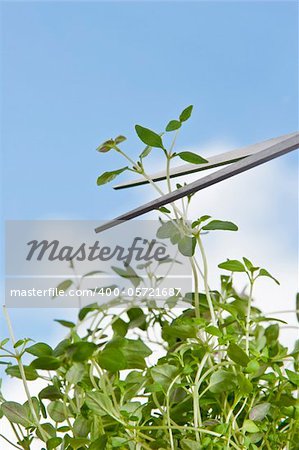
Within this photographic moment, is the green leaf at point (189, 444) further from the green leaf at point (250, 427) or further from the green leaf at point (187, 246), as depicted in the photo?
the green leaf at point (187, 246)

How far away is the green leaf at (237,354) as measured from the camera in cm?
58

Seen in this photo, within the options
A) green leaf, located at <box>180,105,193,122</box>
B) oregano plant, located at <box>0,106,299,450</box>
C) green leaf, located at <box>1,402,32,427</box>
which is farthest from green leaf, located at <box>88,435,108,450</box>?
green leaf, located at <box>180,105,193,122</box>

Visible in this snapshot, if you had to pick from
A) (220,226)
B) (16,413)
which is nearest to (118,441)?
(16,413)

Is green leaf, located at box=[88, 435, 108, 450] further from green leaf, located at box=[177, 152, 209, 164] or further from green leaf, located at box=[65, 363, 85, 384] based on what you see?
green leaf, located at box=[177, 152, 209, 164]

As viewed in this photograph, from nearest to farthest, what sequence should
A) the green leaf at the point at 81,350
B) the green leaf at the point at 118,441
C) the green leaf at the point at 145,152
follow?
the green leaf at the point at 81,350 < the green leaf at the point at 118,441 < the green leaf at the point at 145,152

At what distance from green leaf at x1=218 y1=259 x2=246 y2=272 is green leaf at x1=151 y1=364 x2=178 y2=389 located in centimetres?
11

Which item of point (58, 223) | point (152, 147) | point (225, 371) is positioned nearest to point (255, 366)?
point (225, 371)

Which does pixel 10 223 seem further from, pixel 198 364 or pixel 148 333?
pixel 198 364

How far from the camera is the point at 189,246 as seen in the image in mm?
649

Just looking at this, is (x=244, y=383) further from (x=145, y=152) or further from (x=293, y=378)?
(x=145, y=152)

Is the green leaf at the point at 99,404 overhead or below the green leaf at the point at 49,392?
below

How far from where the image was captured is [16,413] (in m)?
0.65

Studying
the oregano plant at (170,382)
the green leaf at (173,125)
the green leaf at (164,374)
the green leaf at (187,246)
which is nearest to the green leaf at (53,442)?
the oregano plant at (170,382)

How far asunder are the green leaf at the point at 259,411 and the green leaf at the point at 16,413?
0.22 metres
